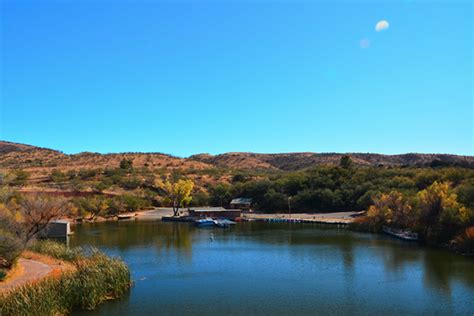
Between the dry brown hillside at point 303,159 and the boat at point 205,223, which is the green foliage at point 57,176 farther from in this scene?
the dry brown hillside at point 303,159

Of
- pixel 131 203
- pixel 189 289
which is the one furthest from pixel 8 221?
pixel 131 203

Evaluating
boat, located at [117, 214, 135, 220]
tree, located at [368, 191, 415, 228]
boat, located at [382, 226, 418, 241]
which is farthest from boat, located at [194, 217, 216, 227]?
boat, located at [382, 226, 418, 241]

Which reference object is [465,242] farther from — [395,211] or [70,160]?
[70,160]

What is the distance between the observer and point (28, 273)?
81.7 feet

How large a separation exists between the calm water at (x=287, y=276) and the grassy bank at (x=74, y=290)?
2.96 ft

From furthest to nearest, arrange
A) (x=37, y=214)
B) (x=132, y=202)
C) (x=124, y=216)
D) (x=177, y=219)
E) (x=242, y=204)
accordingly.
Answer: (x=242, y=204)
(x=132, y=202)
(x=124, y=216)
(x=177, y=219)
(x=37, y=214)

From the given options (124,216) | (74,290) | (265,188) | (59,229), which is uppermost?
(265,188)

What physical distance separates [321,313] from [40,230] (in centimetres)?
2029

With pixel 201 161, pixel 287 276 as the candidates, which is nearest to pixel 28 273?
pixel 287 276

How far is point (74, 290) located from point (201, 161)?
5333 inches

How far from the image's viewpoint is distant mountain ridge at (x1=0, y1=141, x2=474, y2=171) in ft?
418

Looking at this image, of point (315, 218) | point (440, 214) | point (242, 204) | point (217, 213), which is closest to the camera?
point (440, 214)

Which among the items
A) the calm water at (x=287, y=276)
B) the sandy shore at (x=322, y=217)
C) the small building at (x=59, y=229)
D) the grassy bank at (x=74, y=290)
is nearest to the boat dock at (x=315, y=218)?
the sandy shore at (x=322, y=217)

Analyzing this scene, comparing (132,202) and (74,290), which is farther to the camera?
(132,202)
